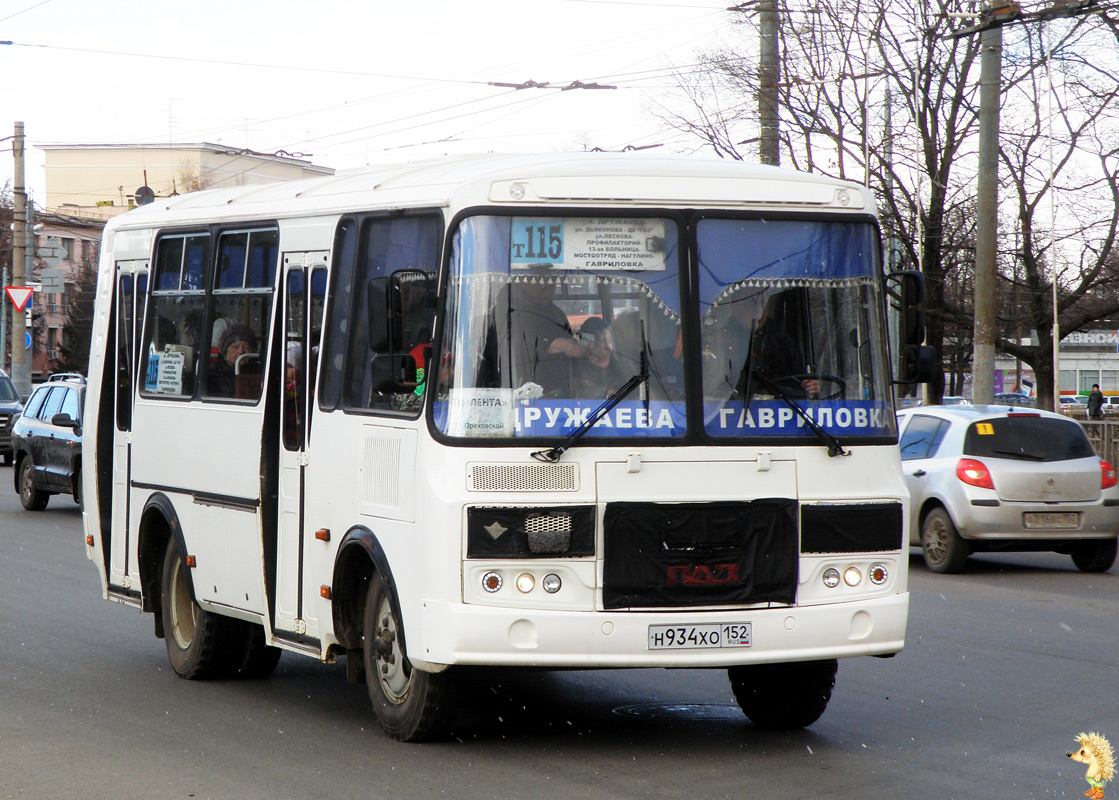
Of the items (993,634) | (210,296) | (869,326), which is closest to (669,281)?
(869,326)

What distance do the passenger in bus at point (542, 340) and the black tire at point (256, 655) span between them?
10.4 ft

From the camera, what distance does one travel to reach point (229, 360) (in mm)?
8633

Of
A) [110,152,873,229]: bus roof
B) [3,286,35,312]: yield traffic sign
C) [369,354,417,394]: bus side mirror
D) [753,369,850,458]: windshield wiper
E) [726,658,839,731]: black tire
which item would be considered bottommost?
[726,658,839,731]: black tire

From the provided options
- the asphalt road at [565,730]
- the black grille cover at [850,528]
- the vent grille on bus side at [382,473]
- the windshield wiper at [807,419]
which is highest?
the windshield wiper at [807,419]

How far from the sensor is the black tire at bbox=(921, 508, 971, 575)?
48.7 ft

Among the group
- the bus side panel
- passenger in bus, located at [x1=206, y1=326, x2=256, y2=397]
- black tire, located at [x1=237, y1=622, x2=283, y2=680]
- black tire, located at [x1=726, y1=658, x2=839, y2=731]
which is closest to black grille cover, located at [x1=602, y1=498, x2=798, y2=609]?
black tire, located at [x1=726, y1=658, x2=839, y2=731]

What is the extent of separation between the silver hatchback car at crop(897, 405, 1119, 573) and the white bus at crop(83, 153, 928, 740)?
7.72 meters

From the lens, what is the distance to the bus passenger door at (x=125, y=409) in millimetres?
9719

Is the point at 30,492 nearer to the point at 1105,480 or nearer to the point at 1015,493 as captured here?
the point at 1015,493

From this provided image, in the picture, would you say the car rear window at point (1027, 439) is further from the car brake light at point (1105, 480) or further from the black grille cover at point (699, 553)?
the black grille cover at point (699, 553)

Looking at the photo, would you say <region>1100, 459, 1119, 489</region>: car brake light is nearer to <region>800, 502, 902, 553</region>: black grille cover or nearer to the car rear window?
the car rear window

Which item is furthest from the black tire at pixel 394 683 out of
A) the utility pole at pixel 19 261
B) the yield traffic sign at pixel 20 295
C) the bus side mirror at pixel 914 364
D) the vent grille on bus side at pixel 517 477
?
the utility pole at pixel 19 261

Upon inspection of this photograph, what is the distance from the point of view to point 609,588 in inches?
259

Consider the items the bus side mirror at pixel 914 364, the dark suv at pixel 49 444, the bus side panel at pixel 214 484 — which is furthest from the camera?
the dark suv at pixel 49 444
